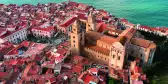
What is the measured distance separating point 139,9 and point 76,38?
163 feet

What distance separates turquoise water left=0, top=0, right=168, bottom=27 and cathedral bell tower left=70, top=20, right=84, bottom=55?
35.0 m

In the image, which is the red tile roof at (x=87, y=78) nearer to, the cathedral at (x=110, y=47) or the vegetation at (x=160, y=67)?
the cathedral at (x=110, y=47)

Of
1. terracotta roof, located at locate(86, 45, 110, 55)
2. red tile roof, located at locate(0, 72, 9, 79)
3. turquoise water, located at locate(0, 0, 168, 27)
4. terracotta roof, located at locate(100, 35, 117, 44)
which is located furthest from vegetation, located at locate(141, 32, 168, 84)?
red tile roof, located at locate(0, 72, 9, 79)

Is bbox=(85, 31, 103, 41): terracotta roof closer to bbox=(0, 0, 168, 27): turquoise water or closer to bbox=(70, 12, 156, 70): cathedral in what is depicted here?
bbox=(70, 12, 156, 70): cathedral

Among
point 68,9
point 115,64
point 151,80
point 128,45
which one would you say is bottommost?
point 151,80

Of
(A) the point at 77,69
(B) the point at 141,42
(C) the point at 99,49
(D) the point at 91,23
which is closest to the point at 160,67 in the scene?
(B) the point at 141,42

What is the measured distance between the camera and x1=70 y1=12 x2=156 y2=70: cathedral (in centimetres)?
3378

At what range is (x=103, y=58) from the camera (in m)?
37.1

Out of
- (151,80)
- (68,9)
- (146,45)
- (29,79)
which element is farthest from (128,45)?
(68,9)

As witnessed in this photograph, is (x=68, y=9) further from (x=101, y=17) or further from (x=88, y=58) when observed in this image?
(x=88, y=58)

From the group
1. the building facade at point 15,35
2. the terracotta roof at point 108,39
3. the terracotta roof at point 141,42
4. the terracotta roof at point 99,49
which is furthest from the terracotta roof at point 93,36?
the building facade at point 15,35

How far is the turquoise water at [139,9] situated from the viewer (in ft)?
224

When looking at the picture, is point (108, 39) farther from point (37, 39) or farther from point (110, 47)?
point (37, 39)

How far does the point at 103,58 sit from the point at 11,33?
2394 cm
